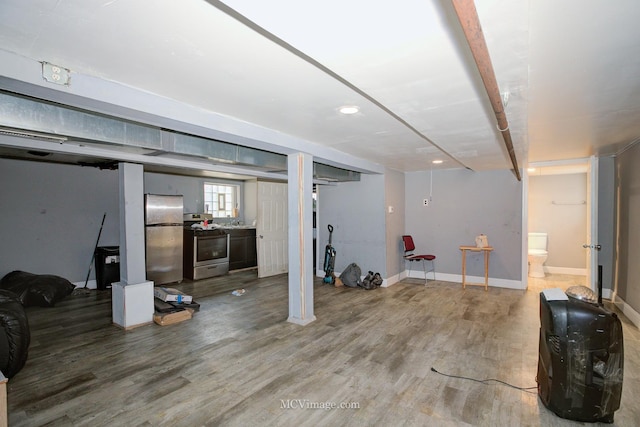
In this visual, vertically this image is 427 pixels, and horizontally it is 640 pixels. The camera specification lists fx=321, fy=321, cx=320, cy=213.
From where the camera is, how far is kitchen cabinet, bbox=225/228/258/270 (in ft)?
22.6

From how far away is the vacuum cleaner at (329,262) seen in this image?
5934 mm

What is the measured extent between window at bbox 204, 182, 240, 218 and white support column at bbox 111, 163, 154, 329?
3.14 m

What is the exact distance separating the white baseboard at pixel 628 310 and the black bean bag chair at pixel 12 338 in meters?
6.08

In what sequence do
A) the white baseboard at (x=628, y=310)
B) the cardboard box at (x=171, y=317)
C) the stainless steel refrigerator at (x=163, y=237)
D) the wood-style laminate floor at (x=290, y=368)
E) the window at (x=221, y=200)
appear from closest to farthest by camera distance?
the wood-style laminate floor at (x=290, y=368)
the white baseboard at (x=628, y=310)
the cardboard box at (x=171, y=317)
the stainless steel refrigerator at (x=163, y=237)
the window at (x=221, y=200)

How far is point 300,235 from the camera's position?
12.3 ft

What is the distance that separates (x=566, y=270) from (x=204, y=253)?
7.47 meters

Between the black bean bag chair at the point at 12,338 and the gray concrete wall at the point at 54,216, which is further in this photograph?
the gray concrete wall at the point at 54,216

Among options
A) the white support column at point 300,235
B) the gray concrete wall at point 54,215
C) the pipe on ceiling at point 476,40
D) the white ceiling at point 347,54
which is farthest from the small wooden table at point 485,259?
the gray concrete wall at point 54,215

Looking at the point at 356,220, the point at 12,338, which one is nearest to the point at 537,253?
the point at 356,220

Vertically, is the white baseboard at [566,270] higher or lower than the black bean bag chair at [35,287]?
lower

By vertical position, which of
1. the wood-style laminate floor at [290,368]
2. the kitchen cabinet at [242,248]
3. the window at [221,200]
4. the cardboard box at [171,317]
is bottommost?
the wood-style laminate floor at [290,368]

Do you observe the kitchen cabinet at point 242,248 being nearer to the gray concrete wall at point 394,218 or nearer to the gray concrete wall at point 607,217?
the gray concrete wall at point 394,218

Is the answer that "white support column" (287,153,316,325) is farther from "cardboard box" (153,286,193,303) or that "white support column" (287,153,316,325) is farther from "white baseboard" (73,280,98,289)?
"white baseboard" (73,280,98,289)

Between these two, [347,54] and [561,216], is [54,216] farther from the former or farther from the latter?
[561,216]
